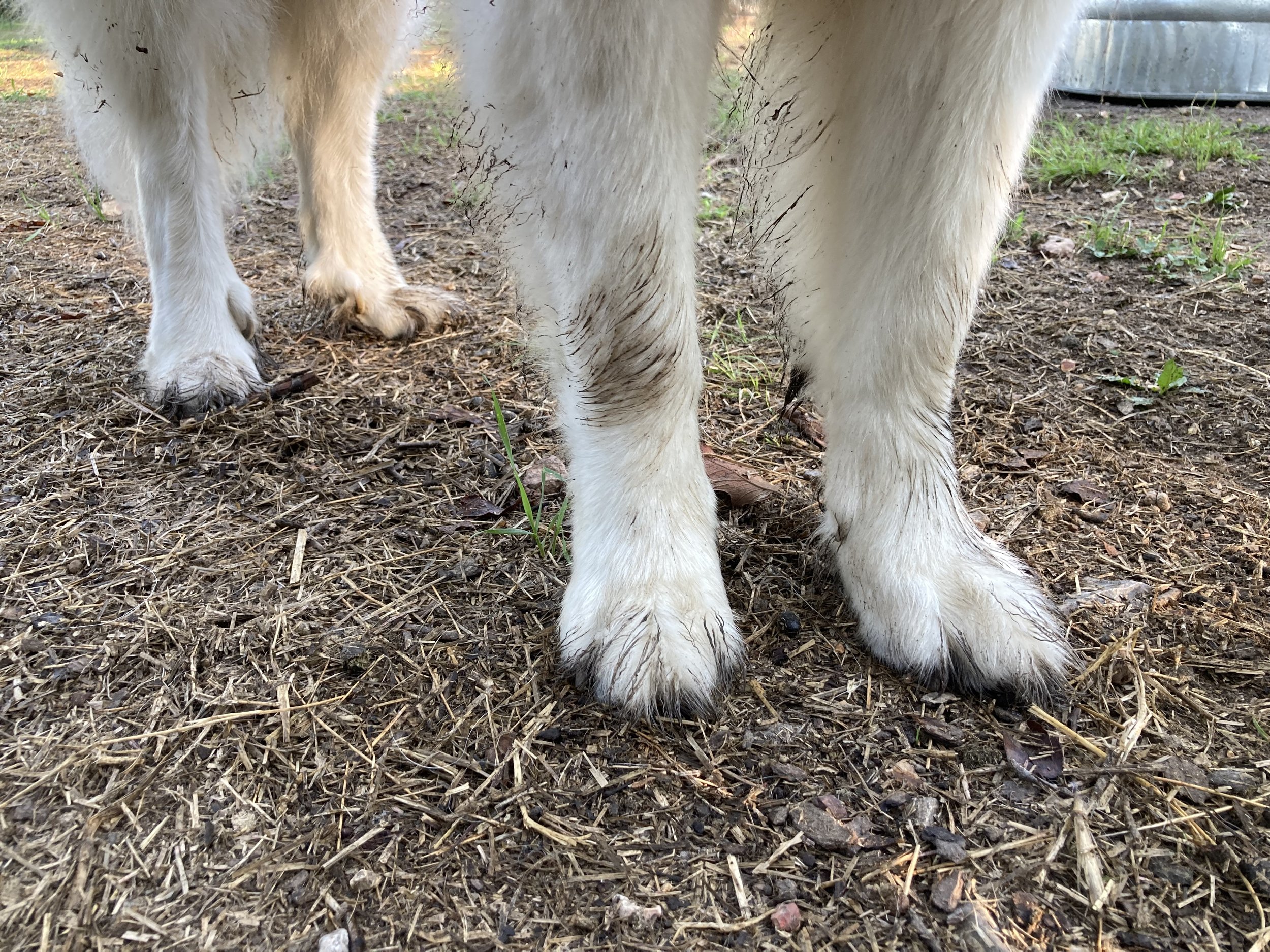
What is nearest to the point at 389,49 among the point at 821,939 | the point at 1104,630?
the point at 1104,630

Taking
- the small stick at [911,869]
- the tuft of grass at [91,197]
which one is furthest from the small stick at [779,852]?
the tuft of grass at [91,197]

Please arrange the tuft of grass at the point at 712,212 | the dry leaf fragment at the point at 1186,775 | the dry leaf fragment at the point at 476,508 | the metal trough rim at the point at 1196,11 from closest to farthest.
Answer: the dry leaf fragment at the point at 1186,775 → the dry leaf fragment at the point at 476,508 → the tuft of grass at the point at 712,212 → the metal trough rim at the point at 1196,11

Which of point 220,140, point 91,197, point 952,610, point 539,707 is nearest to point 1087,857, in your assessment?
point 952,610

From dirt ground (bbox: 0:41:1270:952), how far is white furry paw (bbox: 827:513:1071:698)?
0.05 meters

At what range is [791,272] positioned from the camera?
6.55 ft

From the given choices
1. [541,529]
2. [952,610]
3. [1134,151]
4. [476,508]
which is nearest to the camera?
[952,610]

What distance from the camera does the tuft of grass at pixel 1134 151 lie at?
449cm

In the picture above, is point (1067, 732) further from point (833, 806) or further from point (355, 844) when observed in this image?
point (355, 844)

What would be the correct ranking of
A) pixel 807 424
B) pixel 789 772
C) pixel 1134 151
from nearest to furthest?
1. pixel 789 772
2. pixel 807 424
3. pixel 1134 151

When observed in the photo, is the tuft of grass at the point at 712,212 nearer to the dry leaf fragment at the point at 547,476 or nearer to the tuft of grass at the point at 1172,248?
the tuft of grass at the point at 1172,248

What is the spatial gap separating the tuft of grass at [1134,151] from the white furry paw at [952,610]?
11.8 ft

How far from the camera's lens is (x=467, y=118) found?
1822mm

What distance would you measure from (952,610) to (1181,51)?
600cm

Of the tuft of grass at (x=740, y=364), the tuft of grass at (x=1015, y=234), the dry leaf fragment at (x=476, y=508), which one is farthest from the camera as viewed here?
the tuft of grass at (x=1015, y=234)
